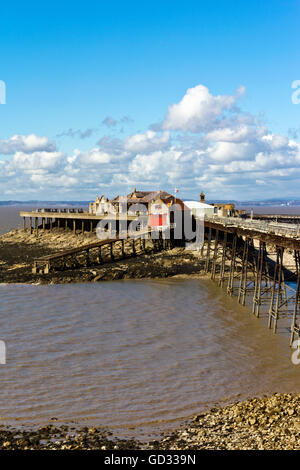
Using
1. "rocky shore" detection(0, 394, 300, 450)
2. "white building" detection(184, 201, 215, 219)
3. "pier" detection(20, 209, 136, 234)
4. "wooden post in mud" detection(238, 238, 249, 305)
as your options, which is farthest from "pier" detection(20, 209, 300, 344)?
"white building" detection(184, 201, 215, 219)

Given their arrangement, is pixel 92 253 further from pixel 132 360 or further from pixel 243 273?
pixel 132 360

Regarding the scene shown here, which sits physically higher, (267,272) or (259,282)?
(267,272)

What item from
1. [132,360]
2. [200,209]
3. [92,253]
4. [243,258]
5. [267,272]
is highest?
[200,209]

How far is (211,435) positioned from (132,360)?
6.82 metres

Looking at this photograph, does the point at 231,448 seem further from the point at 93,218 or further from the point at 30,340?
the point at 93,218

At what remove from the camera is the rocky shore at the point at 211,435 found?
37.9 ft

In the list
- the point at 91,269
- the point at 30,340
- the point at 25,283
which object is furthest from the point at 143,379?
the point at 91,269

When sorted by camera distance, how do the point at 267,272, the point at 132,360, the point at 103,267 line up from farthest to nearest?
the point at 103,267
the point at 267,272
the point at 132,360

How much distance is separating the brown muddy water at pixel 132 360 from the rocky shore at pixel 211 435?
0.64 meters

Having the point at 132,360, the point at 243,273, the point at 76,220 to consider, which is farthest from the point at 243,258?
the point at 76,220

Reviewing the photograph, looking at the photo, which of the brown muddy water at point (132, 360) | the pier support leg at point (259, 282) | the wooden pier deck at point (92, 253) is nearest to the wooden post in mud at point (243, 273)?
the brown muddy water at point (132, 360)

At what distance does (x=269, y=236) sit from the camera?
22.4 m

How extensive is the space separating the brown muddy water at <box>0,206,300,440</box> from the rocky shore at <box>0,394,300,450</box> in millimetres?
640

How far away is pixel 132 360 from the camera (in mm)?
18562
